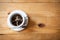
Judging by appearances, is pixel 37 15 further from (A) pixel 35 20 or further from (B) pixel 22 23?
(B) pixel 22 23

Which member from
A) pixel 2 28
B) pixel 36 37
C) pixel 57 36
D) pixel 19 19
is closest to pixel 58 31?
pixel 57 36

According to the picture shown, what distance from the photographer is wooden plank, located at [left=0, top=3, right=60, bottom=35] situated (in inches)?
45.1

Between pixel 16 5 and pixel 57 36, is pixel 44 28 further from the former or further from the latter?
pixel 16 5

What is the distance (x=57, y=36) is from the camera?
3.69 ft

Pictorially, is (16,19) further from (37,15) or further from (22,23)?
(37,15)

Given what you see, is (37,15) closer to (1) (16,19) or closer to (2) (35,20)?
(2) (35,20)

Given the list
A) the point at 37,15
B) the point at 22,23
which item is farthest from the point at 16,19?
the point at 37,15

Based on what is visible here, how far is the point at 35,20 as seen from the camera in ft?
3.81

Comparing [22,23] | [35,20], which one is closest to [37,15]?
[35,20]

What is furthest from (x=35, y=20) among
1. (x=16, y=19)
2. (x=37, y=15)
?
(x=16, y=19)

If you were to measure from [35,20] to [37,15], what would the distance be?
5 cm

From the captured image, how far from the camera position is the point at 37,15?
45.9 inches

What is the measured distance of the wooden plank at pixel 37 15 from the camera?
114cm

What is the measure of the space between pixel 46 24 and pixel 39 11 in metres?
0.13
